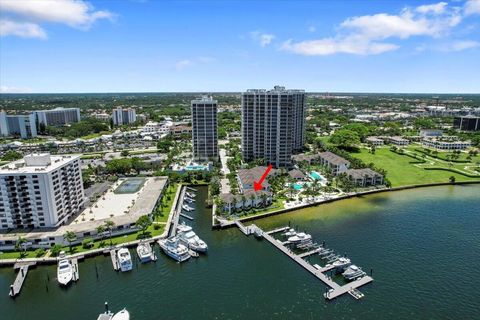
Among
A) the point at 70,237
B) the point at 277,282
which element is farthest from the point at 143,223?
the point at 277,282

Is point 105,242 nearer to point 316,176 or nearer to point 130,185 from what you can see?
point 130,185

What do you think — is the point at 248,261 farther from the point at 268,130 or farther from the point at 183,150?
the point at 183,150

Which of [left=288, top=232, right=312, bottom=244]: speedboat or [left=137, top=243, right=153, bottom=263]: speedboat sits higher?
[left=288, top=232, right=312, bottom=244]: speedboat

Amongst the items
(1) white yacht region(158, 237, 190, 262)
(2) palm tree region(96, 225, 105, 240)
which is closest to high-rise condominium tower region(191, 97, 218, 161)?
(1) white yacht region(158, 237, 190, 262)

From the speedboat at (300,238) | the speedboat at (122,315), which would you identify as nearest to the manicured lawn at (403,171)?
the speedboat at (300,238)

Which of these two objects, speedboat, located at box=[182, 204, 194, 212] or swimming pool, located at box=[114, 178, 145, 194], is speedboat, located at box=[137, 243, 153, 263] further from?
swimming pool, located at box=[114, 178, 145, 194]

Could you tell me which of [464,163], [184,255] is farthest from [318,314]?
[464,163]
